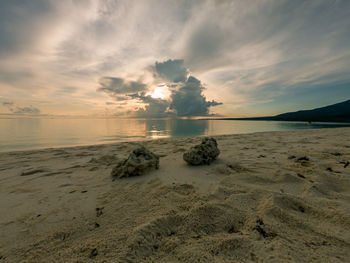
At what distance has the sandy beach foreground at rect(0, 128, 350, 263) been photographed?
4.36ft

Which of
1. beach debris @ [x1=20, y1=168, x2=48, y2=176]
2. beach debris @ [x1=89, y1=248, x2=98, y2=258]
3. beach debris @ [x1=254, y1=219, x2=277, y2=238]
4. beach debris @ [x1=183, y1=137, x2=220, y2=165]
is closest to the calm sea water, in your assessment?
beach debris @ [x1=20, y1=168, x2=48, y2=176]

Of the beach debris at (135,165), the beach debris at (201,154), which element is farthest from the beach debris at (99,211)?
the beach debris at (201,154)

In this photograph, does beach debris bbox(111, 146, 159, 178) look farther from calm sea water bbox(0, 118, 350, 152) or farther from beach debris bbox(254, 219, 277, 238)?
calm sea water bbox(0, 118, 350, 152)

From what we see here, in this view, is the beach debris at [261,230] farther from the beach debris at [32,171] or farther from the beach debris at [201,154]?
the beach debris at [32,171]

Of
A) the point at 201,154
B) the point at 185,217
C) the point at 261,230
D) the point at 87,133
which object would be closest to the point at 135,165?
the point at 201,154

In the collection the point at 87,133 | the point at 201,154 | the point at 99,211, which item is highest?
the point at 201,154

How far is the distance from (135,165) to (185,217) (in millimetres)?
1783

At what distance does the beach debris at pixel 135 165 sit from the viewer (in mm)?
3199

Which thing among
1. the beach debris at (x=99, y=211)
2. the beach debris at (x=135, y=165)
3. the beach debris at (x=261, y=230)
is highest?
the beach debris at (x=135, y=165)

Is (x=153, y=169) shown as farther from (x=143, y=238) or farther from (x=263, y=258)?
(x=263, y=258)

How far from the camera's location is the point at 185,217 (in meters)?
1.75

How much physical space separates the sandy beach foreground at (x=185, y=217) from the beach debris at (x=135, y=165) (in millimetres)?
187

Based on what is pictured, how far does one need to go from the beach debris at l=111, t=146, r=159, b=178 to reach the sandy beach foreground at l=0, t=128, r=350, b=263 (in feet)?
0.61

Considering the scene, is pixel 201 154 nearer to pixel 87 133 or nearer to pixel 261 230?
pixel 261 230
